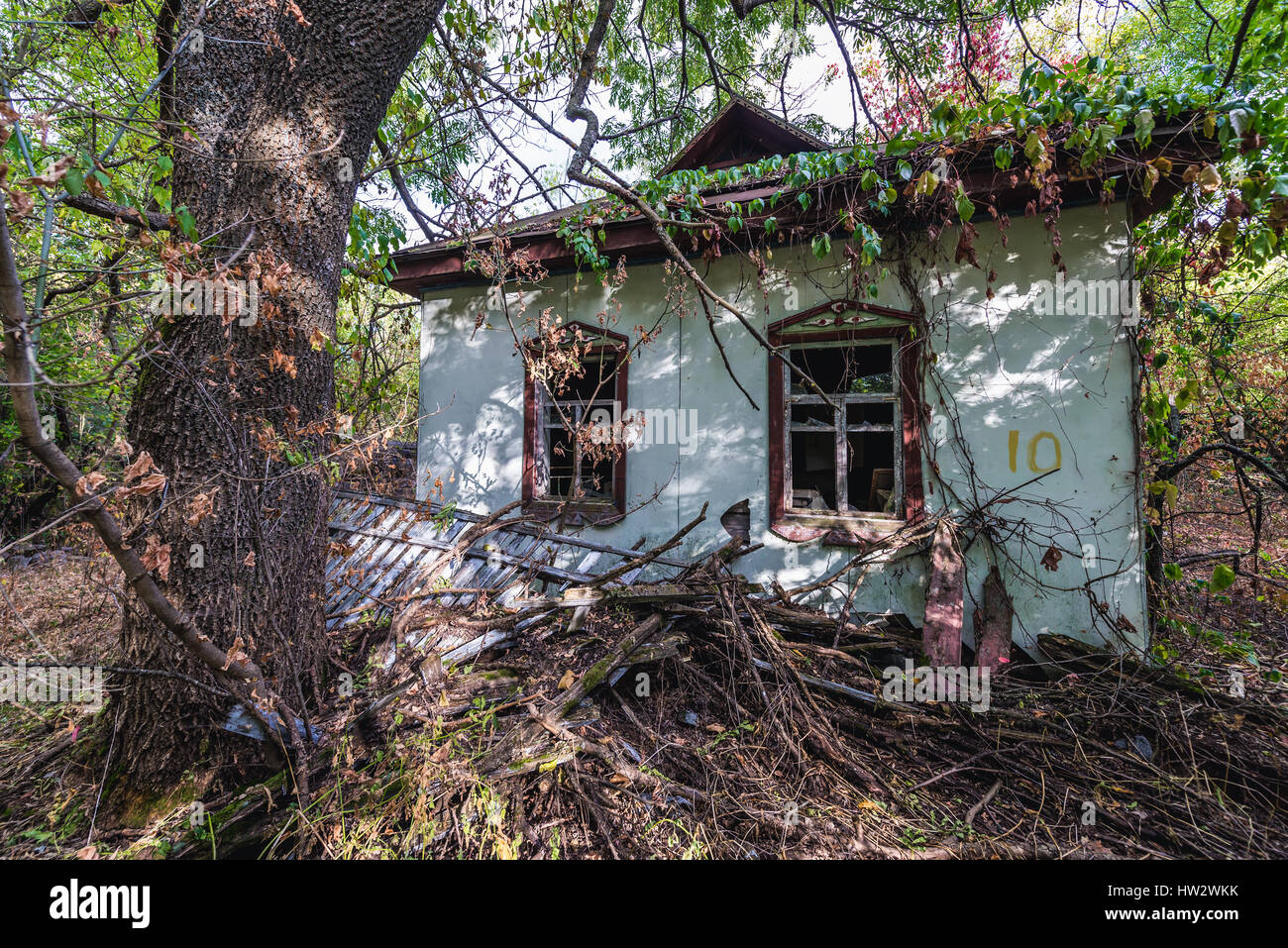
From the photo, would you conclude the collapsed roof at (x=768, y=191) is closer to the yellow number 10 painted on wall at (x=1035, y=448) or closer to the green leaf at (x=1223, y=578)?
the yellow number 10 painted on wall at (x=1035, y=448)

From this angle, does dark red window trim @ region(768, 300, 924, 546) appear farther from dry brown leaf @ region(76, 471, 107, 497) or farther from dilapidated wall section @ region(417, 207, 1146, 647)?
dry brown leaf @ region(76, 471, 107, 497)

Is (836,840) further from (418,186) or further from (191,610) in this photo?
(418,186)

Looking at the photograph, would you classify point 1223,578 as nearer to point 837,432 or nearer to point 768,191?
point 837,432

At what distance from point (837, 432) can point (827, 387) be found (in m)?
1.68

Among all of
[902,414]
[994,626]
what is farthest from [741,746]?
[902,414]

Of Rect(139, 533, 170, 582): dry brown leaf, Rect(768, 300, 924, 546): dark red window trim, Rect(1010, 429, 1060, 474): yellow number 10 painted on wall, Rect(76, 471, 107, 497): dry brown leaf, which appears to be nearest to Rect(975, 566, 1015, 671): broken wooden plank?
Rect(768, 300, 924, 546): dark red window trim

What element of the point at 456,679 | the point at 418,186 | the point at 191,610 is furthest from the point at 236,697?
the point at 418,186

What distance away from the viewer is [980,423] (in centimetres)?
451

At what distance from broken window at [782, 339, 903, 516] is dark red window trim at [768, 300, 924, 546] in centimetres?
6

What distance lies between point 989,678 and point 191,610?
15.6 ft

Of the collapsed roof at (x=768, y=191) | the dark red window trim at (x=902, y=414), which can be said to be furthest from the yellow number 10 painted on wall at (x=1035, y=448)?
the collapsed roof at (x=768, y=191)

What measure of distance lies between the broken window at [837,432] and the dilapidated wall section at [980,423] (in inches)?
11.6

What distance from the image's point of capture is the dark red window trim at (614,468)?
5586 millimetres

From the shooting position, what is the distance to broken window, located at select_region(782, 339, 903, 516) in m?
4.81
